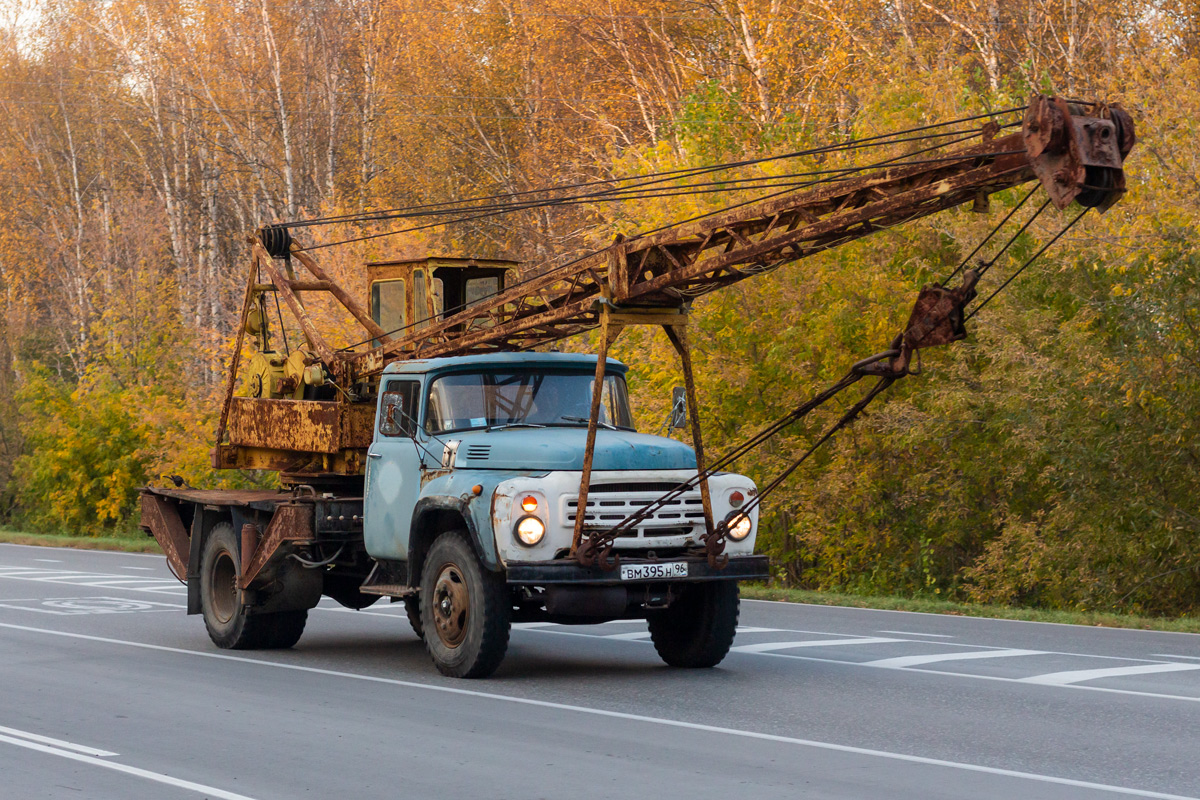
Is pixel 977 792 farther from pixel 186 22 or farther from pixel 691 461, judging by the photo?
pixel 186 22

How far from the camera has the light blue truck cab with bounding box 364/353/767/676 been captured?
12.4 metres

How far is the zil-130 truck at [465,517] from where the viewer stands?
40.7 feet

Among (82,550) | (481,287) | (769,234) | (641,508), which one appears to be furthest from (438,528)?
(82,550)

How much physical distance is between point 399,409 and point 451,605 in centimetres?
206

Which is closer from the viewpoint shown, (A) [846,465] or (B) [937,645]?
(B) [937,645]

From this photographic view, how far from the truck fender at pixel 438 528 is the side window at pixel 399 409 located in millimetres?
916

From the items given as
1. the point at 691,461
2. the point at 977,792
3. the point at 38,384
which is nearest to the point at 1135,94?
the point at 691,461

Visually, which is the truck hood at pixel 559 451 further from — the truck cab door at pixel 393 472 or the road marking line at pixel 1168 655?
the road marking line at pixel 1168 655

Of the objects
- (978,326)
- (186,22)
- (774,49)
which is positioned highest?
(186,22)

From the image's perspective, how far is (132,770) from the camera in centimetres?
893

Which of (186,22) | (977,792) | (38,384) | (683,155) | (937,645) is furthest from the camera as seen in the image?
(186,22)

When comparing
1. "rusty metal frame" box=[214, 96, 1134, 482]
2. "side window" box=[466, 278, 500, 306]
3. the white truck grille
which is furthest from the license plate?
"side window" box=[466, 278, 500, 306]

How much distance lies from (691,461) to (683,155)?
58.2 feet

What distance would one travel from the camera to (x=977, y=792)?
27.2ft
